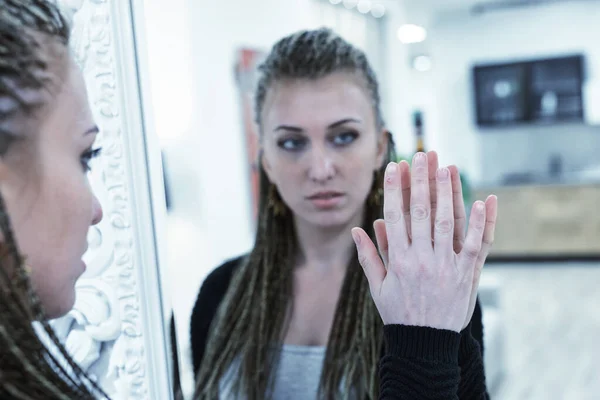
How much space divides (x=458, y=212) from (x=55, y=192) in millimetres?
336

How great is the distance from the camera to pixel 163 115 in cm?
77

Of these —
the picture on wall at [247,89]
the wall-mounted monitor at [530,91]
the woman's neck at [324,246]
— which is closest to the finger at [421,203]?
the woman's neck at [324,246]

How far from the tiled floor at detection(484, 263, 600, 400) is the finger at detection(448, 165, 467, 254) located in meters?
2.01

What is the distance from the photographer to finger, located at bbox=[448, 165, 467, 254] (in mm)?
549

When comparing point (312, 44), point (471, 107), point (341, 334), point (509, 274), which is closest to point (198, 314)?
point (341, 334)

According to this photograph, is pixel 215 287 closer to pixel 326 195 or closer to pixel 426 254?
pixel 326 195

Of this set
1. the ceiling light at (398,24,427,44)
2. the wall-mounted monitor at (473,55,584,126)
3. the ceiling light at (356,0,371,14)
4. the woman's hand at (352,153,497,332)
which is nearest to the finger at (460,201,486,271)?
the woman's hand at (352,153,497,332)

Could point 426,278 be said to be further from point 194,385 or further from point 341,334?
point 194,385

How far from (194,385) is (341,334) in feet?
0.74

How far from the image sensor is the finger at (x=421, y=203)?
1.65 ft

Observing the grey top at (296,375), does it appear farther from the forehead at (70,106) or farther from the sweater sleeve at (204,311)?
the forehead at (70,106)

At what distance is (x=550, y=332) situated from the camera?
300 cm

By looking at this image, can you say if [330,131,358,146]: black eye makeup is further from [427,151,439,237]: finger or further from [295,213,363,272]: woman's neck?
[427,151,439,237]: finger

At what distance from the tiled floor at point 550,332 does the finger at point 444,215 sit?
2060 millimetres
